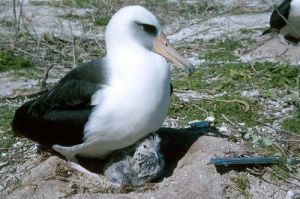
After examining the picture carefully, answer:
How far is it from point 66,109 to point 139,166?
57cm

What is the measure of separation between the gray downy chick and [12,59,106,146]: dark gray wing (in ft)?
1.01

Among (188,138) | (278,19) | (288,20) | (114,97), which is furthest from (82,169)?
(288,20)

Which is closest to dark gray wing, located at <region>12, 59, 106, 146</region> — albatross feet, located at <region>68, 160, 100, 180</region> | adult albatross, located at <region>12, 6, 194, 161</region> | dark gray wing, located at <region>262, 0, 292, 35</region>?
adult albatross, located at <region>12, 6, 194, 161</region>

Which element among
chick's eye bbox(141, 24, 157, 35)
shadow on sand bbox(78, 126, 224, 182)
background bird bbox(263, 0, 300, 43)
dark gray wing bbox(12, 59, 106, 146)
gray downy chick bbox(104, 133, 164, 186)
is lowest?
background bird bbox(263, 0, 300, 43)

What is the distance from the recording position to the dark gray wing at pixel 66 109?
13.1ft

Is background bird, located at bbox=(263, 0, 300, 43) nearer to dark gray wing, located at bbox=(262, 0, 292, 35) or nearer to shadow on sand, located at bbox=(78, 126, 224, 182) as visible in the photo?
dark gray wing, located at bbox=(262, 0, 292, 35)

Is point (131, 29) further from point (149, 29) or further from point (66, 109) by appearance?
point (66, 109)

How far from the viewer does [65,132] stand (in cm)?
412

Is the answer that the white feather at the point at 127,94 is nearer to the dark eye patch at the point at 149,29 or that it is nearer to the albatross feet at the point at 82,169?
the dark eye patch at the point at 149,29

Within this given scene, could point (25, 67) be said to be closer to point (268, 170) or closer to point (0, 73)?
point (0, 73)

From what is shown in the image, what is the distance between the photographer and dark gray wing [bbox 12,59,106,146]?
4.00 m

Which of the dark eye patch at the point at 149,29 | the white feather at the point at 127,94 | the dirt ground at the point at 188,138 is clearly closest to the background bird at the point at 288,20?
the dirt ground at the point at 188,138

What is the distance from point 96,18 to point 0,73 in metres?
2.57

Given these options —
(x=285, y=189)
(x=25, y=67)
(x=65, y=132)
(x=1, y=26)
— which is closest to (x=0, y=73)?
(x=25, y=67)
